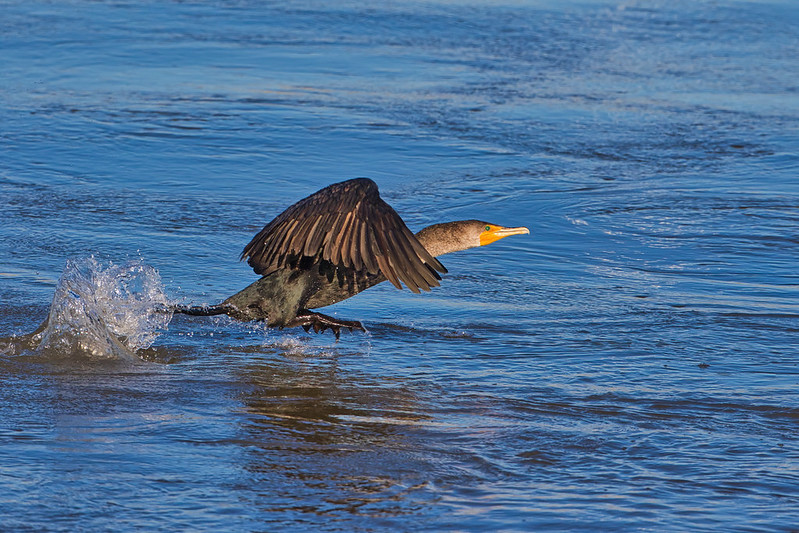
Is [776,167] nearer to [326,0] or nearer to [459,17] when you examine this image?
[459,17]

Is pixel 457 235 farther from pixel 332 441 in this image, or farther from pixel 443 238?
pixel 332 441

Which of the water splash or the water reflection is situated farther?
the water splash

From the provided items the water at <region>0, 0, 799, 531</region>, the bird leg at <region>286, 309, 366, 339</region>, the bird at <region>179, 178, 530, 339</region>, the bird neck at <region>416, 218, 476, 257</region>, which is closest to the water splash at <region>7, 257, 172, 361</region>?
the water at <region>0, 0, 799, 531</region>

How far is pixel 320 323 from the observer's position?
5.62 m

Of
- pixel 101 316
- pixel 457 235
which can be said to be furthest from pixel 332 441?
pixel 457 235

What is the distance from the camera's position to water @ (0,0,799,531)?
12.5ft

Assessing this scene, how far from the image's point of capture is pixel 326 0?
14.9m

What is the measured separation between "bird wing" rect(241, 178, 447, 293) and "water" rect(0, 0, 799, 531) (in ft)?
1.68

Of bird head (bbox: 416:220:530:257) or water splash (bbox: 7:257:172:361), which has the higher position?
bird head (bbox: 416:220:530:257)

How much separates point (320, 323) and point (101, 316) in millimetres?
1032

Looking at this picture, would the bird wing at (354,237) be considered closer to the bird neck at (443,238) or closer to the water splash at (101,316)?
the bird neck at (443,238)

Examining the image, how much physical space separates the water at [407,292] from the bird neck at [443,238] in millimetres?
389

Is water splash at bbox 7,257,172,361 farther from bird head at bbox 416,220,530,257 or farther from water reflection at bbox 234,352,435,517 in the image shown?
bird head at bbox 416,220,530,257

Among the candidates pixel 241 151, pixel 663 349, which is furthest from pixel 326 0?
pixel 663 349
